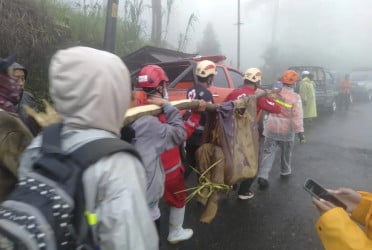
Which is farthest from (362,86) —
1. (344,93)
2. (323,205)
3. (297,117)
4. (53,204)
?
(53,204)

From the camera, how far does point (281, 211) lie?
4.82 m

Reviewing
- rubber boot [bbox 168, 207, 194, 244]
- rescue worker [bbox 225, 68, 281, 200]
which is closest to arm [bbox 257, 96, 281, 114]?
rescue worker [bbox 225, 68, 281, 200]

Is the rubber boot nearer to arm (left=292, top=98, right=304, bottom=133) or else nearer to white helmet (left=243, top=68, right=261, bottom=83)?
white helmet (left=243, top=68, right=261, bottom=83)

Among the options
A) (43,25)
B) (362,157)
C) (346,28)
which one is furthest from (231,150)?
(346,28)

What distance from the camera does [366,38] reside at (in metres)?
31.0

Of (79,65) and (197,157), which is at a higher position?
(79,65)

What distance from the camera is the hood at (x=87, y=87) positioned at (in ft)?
4.15

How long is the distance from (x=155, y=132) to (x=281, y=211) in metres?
2.75

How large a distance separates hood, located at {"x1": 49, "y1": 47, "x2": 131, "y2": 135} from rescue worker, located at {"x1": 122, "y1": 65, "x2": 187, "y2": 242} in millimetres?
1158

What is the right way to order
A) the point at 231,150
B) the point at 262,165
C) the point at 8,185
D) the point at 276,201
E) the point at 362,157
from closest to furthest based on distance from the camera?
1. the point at 8,185
2. the point at 231,150
3. the point at 276,201
4. the point at 262,165
5. the point at 362,157

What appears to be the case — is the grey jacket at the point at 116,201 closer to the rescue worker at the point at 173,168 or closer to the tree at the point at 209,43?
the rescue worker at the point at 173,168

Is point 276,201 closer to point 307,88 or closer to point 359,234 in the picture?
point 359,234

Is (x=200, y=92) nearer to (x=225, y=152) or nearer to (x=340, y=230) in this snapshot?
(x=225, y=152)

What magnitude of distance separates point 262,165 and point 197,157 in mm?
2259
